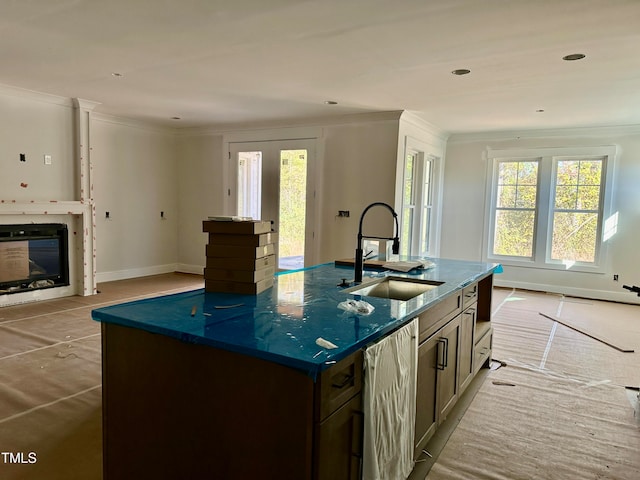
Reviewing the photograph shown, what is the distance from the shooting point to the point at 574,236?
6.70m

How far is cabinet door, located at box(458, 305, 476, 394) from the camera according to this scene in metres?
2.80

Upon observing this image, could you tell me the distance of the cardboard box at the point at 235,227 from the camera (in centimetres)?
220

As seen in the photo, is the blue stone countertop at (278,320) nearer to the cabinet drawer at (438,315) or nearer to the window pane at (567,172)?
the cabinet drawer at (438,315)

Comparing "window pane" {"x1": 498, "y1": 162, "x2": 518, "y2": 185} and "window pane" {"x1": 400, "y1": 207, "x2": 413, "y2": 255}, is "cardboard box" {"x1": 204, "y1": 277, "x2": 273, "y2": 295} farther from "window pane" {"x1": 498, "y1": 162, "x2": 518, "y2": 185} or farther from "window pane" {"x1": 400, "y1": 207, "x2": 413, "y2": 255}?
"window pane" {"x1": 498, "y1": 162, "x2": 518, "y2": 185}

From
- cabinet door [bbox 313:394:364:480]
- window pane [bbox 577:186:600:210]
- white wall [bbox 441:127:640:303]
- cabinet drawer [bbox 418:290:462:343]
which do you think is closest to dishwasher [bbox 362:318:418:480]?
cabinet door [bbox 313:394:364:480]

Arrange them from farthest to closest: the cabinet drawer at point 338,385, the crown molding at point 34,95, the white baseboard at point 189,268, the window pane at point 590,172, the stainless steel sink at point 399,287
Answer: the white baseboard at point 189,268, the window pane at point 590,172, the crown molding at point 34,95, the stainless steel sink at point 399,287, the cabinet drawer at point 338,385

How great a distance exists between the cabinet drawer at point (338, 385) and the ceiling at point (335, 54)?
81.8 inches

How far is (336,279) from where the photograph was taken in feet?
9.23

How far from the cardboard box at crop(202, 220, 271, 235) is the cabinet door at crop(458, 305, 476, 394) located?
1.42 m

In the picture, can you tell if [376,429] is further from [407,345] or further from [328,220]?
[328,220]

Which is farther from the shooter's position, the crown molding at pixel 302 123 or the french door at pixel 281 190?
the french door at pixel 281 190

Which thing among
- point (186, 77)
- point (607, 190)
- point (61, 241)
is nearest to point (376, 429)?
point (186, 77)

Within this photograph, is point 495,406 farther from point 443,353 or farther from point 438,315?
point 438,315

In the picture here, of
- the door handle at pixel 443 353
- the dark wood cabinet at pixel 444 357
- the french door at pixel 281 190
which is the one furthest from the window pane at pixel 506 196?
the door handle at pixel 443 353
